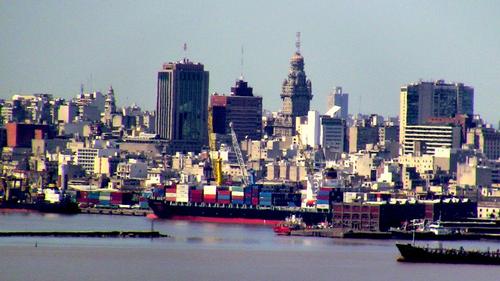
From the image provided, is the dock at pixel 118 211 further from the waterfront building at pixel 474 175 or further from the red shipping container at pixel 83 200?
the waterfront building at pixel 474 175

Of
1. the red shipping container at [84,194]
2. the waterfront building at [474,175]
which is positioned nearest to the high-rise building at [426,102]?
the waterfront building at [474,175]

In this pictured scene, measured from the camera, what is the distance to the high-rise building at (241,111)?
176863 millimetres

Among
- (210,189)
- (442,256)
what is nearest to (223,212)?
(210,189)

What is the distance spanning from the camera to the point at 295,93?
192 metres

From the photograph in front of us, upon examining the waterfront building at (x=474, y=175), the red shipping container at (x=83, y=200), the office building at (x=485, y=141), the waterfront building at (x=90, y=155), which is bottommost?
the red shipping container at (x=83, y=200)

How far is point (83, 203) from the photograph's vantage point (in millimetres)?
122875

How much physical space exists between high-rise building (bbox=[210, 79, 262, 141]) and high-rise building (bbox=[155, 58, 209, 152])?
5.18 feet

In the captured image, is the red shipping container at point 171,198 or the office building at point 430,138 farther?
the office building at point 430,138

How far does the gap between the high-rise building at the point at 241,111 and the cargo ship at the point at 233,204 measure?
2268 inches

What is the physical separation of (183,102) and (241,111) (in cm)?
579

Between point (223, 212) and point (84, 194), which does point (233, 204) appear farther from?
point (84, 194)

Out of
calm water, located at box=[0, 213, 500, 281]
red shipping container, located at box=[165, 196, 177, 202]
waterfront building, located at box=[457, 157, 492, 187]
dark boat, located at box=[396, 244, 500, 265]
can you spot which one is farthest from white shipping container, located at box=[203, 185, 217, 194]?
dark boat, located at box=[396, 244, 500, 265]

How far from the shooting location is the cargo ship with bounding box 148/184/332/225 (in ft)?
366

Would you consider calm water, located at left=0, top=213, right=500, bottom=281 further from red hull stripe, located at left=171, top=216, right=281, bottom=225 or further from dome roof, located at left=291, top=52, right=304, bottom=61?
dome roof, located at left=291, top=52, right=304, bottom=61
